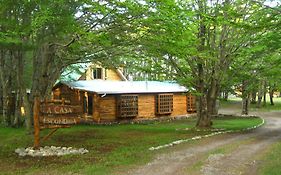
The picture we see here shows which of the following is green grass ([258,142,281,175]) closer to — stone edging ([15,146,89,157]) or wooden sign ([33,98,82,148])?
stone edging ([15,146,89,157])

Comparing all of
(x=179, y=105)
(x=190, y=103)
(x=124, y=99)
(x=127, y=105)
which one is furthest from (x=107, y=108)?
(x=190, y=103)

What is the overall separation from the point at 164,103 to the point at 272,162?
811 inches

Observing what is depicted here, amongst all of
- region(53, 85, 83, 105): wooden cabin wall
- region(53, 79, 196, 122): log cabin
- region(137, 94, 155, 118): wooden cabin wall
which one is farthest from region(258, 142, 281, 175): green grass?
region(53, 85, 83, 105): wooden cabin wall

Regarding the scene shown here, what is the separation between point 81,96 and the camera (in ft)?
98.7

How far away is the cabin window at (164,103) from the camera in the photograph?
3120cm

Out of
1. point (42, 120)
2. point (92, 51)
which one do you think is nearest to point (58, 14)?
point (42, 120)

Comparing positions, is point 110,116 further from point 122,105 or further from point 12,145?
point 12,145

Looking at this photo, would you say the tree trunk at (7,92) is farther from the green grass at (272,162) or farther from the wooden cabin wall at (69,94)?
the green grass at (272,162)

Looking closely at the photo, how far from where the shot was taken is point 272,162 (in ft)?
37.1

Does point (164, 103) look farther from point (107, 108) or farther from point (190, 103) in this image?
point (107, 108)

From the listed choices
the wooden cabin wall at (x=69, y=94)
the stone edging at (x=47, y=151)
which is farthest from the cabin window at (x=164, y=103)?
the stone edging at (x=47, y=151)

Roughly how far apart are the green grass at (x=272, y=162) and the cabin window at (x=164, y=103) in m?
17.0

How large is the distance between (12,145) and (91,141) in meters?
3.47

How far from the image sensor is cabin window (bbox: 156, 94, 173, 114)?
3120 centimetres
